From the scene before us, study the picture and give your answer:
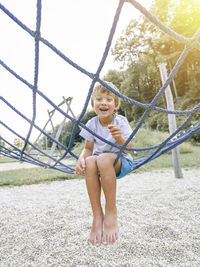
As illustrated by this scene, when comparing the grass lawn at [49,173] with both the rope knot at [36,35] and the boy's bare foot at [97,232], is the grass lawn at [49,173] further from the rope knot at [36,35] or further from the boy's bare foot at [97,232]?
the rope knot at [36,35]

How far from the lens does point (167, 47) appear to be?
13.8 meters

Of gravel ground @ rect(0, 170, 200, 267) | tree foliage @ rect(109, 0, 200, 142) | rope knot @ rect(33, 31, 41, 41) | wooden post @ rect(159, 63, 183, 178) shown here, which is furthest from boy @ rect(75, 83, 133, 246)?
tree foliage @ rect(109, 0, 200, 142)

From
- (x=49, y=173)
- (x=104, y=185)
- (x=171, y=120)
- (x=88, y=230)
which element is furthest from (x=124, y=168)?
(x=49, y=173)

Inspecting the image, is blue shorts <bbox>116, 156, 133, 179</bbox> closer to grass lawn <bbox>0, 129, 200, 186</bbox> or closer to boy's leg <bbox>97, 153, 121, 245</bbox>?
boy's leg <bbox>97, 153, 121, 245</bbox>

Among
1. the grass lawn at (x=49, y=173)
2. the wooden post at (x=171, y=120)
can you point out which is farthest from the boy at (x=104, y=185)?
the grass lawn at (x=49, y=173)

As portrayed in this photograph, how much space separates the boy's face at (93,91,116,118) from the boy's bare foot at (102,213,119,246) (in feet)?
1.79

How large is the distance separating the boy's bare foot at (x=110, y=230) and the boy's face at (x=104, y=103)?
1.79 ft

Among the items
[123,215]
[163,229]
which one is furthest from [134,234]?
[123,215]

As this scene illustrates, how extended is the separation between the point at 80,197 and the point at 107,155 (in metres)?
1.68

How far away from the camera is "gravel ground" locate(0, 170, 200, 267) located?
3.97ft

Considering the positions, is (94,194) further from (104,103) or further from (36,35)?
(36,35)

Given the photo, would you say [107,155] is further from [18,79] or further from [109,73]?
[109,73]

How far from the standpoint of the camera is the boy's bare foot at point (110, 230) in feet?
3.29

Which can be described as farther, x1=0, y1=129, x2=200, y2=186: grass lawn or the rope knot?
x1=0, y1=129, x2=200, y2=186: grass lawn
